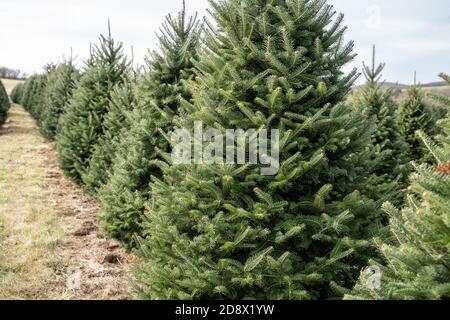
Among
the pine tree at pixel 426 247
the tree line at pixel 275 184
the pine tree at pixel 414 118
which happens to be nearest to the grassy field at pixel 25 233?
the tree line at pixel 275 184

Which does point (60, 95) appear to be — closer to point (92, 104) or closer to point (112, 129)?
point (92, 104)

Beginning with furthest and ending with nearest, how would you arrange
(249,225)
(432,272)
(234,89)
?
(234,89) → (249,225) → (432,272)

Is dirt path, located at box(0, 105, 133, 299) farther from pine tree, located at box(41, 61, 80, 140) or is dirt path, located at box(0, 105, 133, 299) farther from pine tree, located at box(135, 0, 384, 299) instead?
pine tree, located at box(41, 61, 80, 140)

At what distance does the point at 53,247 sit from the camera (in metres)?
7.99

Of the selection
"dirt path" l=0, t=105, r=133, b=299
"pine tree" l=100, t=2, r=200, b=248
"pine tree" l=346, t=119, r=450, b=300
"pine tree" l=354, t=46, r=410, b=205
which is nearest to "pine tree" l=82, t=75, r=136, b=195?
"dirt path" l=0, t=105, r=133, b=299

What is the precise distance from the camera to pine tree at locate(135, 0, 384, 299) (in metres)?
4.02

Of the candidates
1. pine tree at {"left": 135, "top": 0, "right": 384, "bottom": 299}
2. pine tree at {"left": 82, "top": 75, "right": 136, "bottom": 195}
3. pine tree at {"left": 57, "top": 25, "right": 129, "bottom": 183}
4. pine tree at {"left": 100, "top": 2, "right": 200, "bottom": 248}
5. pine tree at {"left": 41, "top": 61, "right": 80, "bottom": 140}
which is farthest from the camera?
pine tree at {"left": 41, "top": 61, "right": 80, "bottom": 140}

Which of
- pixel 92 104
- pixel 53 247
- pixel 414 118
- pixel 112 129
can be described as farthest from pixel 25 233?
pixel 414 118

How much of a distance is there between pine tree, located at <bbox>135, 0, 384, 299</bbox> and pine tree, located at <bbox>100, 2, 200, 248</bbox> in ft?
7.89

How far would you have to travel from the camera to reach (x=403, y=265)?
8.89 ft

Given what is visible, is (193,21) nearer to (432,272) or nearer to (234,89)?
(234,89)
